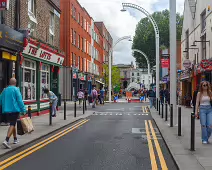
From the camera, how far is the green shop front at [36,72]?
Answer: 17647mm

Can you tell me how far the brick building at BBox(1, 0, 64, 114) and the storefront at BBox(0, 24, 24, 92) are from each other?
15 cm

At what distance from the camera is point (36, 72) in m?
19.7

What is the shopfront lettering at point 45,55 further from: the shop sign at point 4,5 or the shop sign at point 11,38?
the shop sign at point 4,5

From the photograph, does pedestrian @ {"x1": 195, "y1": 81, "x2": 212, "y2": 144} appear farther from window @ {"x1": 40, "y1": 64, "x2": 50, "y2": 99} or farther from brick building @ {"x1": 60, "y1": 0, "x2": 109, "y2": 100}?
brick building @ {"x1": 60, "y1": 0, "x2": 109, "y2": 100}

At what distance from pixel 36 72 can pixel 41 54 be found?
1.05 m

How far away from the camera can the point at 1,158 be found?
781cm

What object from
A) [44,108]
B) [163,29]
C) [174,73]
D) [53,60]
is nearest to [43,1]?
[53,60]

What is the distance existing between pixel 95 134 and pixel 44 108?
30.8ft

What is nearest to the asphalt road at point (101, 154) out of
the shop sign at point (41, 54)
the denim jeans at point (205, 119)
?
the denim jeans at point (205, 119)

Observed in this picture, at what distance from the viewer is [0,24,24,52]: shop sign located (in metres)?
13.2

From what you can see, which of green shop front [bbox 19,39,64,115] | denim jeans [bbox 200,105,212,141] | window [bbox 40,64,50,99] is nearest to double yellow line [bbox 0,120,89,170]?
denim jeans [bbox 200,105,212,141]

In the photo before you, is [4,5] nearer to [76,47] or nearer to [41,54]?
[41,54]

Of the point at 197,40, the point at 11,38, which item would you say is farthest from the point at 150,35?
→ the point at 11,38

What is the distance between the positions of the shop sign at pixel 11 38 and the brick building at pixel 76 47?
25.6 meters
